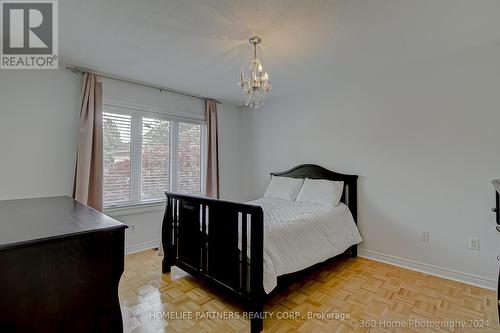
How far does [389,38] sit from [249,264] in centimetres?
235

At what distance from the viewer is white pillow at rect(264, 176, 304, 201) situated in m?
3.62

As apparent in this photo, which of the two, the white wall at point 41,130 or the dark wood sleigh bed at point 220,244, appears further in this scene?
the white wall at point 41,130

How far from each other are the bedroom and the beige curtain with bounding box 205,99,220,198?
29 centimetres

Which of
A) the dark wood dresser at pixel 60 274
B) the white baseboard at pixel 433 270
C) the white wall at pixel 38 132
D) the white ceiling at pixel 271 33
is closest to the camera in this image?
the dark wood dresser at pixel 60 274

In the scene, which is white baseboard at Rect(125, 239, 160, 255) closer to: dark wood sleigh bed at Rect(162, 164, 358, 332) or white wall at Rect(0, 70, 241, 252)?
white wall at Rect(0, 70, 241, 252)

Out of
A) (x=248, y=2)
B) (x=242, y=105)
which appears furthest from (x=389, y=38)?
(x=242, y=105)

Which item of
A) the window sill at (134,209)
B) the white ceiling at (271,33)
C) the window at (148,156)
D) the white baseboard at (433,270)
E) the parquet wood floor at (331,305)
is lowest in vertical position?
the parquet wood floor at (331,305)

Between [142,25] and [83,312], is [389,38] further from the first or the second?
[83,312]

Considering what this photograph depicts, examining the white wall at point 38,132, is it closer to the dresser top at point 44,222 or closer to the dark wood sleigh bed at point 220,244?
the dresser top at point 44,222

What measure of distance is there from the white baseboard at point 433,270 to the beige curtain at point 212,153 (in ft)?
7.93

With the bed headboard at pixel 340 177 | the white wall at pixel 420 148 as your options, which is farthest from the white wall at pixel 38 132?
the bed headboard at pixel 340 177

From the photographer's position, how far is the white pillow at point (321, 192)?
3.20 metres

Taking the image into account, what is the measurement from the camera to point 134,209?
11.2 ft

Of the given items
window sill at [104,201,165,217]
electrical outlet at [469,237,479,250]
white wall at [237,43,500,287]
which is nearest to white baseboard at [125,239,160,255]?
window sill at [104,201,165,217]
